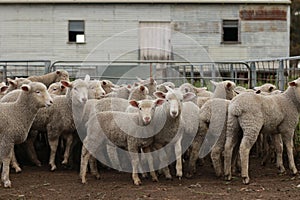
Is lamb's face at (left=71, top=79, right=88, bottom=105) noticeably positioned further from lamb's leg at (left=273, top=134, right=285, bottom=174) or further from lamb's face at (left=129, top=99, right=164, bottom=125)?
lamb's leg at (left=273, top=134, right=285, bottom=174)

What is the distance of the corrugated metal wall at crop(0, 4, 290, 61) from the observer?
77.8ft

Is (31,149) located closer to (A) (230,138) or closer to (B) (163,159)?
(B) (163,159)

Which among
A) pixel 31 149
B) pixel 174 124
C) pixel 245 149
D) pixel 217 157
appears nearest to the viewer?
pixel 245 149

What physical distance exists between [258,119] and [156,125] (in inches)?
54.7

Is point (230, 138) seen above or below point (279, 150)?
above

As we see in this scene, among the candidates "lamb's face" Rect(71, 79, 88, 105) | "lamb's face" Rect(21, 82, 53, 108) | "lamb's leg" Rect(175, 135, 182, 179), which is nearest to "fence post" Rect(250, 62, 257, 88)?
"lamb's leg" Rect(175, 135, 182, 179)

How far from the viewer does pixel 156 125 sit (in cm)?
747

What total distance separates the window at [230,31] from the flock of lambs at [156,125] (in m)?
16.8

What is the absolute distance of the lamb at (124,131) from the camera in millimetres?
7316

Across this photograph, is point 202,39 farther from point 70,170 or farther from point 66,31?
point 70,170

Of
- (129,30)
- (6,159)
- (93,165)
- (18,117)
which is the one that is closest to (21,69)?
(129,30)

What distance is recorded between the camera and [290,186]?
7000 millimetres

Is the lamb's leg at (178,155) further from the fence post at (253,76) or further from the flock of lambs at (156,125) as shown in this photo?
the fence post at (253,76)

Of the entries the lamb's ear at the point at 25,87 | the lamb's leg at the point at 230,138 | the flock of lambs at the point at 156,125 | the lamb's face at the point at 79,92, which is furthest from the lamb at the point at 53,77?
the lamb's leg at the point at 230,138
